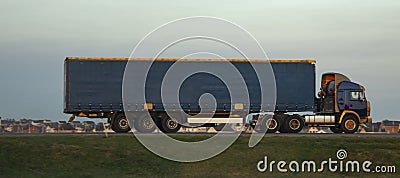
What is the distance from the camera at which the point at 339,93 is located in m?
46.2

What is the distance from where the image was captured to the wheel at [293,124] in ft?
148

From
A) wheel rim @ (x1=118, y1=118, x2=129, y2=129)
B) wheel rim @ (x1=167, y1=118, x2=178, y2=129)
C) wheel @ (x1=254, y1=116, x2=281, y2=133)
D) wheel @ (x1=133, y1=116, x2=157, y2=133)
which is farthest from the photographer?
wheel @ (x1=254, y1=116, x2=281, y2=133)

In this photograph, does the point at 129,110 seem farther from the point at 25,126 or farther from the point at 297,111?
the point at 25,126

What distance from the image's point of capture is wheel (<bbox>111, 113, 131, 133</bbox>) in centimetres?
4462

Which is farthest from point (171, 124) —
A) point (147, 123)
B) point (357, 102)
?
point (357, 102)

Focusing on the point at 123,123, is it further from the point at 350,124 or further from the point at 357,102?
the point at 357,102

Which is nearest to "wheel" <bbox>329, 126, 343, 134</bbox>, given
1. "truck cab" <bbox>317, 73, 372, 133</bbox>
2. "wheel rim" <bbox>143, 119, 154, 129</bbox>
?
"truck cab" <bbox>317, 73, 372, 133</bbox>

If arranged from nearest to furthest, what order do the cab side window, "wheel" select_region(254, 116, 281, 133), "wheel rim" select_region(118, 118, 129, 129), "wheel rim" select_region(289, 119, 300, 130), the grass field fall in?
the grass field, "wheel rim" select_region(118, 118, 129, 129), "wheel" select_region(254, 116, 281, 133), "wheel rim" select_region(289, 119, 300, 130), the cab side window

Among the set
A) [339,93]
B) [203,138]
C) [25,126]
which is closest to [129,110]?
[203,138]

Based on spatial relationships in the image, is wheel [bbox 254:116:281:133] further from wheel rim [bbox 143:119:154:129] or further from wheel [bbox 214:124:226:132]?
wheel rim [bbox 143:119:154:129]

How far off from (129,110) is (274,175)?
1509 centimetres

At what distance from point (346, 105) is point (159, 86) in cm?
1224

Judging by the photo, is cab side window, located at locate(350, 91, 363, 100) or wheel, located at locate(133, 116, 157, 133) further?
cab side window, located at locate(350, 91, 363, 100)

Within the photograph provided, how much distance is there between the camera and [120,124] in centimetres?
4478
